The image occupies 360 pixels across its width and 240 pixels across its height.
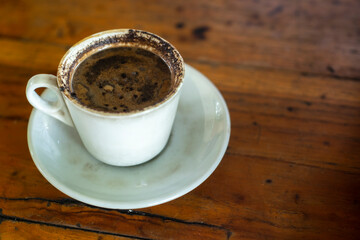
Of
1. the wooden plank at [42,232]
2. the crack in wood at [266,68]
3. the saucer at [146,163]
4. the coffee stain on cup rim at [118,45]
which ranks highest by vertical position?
the crack in wood at [266,68]

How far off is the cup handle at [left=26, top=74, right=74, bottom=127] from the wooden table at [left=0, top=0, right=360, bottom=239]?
174mm

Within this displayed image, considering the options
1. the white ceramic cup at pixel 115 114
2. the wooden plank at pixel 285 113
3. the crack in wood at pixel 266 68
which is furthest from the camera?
the crack in wood at pixel 266 68

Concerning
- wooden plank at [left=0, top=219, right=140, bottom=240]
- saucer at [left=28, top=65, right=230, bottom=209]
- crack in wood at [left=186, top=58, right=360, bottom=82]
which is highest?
crack in wood at [left=186, top=58, right=360, bottom=82]

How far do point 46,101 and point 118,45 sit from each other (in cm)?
22

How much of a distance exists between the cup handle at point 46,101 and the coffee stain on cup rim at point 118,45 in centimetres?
3

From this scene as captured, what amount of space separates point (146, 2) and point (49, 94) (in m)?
0.63

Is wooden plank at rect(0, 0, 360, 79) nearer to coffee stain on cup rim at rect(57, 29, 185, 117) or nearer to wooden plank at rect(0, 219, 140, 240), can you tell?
coffee stain on cup rim at rect(57, 29, 185, 117)

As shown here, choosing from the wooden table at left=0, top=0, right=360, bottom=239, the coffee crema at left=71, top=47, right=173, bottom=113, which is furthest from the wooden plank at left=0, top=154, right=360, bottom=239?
the coffee crema at left=71, top=47, right=173, bottom=113

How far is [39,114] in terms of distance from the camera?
904mm

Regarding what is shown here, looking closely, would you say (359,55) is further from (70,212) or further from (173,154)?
(70,212)

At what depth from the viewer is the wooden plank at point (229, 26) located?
4.03 ft

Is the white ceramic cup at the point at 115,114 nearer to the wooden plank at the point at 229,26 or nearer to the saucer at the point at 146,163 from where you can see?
the saucer at the point at 146,163

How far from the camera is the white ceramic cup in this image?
2.41ft

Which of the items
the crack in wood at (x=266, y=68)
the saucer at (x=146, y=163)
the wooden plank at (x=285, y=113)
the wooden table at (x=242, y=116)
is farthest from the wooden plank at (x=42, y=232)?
the crack in wood at (x=266, y=68)
